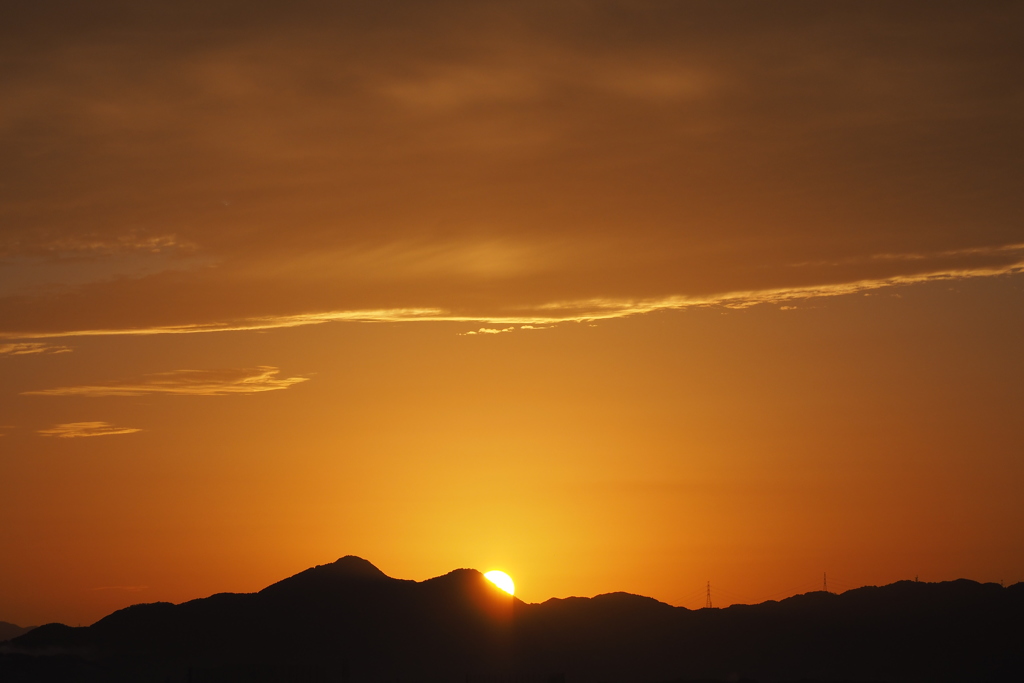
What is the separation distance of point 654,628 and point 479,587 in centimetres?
2174

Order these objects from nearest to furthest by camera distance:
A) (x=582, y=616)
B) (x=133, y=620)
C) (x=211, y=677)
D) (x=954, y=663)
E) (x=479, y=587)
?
(x=211, y=677) < (x=954, y=663) < (x=133, y=620) < (x=479, y=587) < (x=582, y=616)

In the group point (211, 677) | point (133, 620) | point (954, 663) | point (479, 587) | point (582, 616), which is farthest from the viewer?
point (582, 616)

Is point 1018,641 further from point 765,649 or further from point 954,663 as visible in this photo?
point 765,649

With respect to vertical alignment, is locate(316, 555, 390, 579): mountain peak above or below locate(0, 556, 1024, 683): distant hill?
above

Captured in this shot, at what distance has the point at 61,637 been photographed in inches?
4358

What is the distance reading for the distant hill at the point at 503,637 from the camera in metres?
106

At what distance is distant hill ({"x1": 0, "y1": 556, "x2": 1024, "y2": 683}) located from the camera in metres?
106

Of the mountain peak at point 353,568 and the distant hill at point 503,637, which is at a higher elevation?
the mountain peak at point 353,568

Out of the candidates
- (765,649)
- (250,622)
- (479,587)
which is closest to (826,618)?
(765,649)

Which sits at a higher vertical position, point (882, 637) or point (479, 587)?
point (479, 587)

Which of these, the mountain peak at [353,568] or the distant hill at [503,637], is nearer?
the distant hill at [503,637]

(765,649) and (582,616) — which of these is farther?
(582,616)

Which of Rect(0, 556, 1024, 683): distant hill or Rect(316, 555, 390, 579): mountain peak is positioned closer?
Rect(0, 556, 1024, 683): distant hill

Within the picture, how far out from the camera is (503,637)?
120 metres
